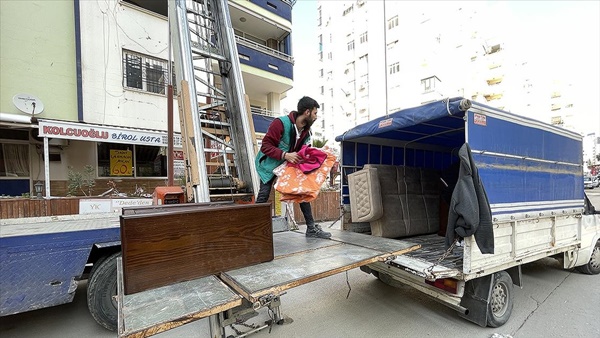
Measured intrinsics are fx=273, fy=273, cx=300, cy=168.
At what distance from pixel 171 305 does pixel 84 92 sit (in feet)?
33.1

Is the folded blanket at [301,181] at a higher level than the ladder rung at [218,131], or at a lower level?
lower

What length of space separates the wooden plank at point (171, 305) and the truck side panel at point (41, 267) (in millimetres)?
2298

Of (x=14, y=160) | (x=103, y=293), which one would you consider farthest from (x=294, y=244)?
(x=14, y=160)

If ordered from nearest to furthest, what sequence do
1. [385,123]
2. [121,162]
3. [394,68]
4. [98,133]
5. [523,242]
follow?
[523,242] → [385,123] → [98,133] → [121,162] → [394,68]

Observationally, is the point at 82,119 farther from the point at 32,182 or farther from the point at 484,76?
the point at 484,76

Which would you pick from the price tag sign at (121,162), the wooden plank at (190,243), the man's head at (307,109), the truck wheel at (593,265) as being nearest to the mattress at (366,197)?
the man's head at (307,109)

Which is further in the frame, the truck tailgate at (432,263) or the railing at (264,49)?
the railing at (264,49)

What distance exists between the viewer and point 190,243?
5.92ft

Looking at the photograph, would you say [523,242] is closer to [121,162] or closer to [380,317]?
[380,317]

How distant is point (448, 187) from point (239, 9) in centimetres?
1147

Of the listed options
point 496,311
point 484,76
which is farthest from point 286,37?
point 484,76

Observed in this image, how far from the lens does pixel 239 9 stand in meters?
12.1

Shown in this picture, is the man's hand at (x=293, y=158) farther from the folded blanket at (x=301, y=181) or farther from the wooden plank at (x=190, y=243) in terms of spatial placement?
the wooden plank at (x=190, y=243)

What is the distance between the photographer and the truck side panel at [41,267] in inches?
114
